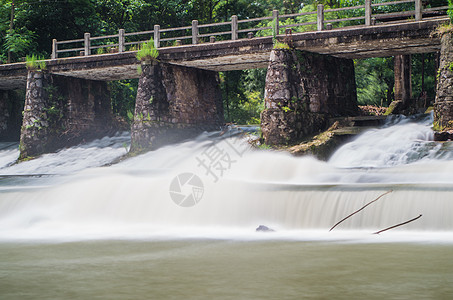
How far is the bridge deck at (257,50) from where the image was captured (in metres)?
18.6

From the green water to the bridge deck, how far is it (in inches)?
432

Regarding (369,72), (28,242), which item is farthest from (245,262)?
(369,72)

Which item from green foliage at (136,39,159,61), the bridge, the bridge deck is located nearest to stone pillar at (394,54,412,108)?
the bridge

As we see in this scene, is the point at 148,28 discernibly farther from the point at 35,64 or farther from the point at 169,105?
the point at 169,105

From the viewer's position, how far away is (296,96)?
19.9 m

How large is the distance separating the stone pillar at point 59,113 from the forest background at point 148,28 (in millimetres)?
1794

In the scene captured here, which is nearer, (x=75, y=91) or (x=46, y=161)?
(x=46, y=161)

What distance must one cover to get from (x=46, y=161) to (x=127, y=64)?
4895mm

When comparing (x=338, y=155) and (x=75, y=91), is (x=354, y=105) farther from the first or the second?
(x=75, y=91)

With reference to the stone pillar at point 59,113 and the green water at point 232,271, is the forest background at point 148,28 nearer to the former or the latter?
the stone pillar at point 59,113

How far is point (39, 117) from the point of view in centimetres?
2517

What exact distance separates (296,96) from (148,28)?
1664 cm

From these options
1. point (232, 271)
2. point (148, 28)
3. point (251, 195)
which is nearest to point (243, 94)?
point (148, 28)

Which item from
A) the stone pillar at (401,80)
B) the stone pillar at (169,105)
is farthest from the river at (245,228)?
the stone pillar at (401,80)
